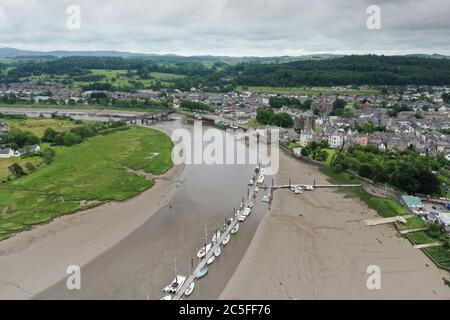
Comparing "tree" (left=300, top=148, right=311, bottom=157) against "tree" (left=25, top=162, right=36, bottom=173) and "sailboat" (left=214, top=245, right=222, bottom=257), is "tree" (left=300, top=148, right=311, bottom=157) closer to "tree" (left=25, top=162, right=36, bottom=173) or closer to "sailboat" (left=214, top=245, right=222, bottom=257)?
"sailboat" (left=214, top=245, right=222, bottom=257)

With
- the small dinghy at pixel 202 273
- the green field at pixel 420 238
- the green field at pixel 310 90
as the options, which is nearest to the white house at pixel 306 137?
the green field at pixel 420 238

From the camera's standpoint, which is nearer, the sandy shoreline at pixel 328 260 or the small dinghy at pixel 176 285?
the small dinghy at pixel 176 285

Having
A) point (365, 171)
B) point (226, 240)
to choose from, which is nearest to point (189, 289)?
point (226, 240)

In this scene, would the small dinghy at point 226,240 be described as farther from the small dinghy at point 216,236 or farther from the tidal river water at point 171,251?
the small dinghy at point 216,236

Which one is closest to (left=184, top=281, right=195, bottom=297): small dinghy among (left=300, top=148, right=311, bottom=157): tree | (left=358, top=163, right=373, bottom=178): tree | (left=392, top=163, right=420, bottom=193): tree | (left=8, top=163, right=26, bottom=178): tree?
(left=392, top=163, right=420, bottom=193): tree

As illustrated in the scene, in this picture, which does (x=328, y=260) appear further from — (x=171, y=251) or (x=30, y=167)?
(x=30, y=167)

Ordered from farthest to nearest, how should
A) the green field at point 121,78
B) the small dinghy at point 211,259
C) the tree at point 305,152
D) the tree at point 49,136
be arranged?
the green field at point 121,78, the tree at point 49,136, the tree at point 305,152, the small dinghy at point 211,259
